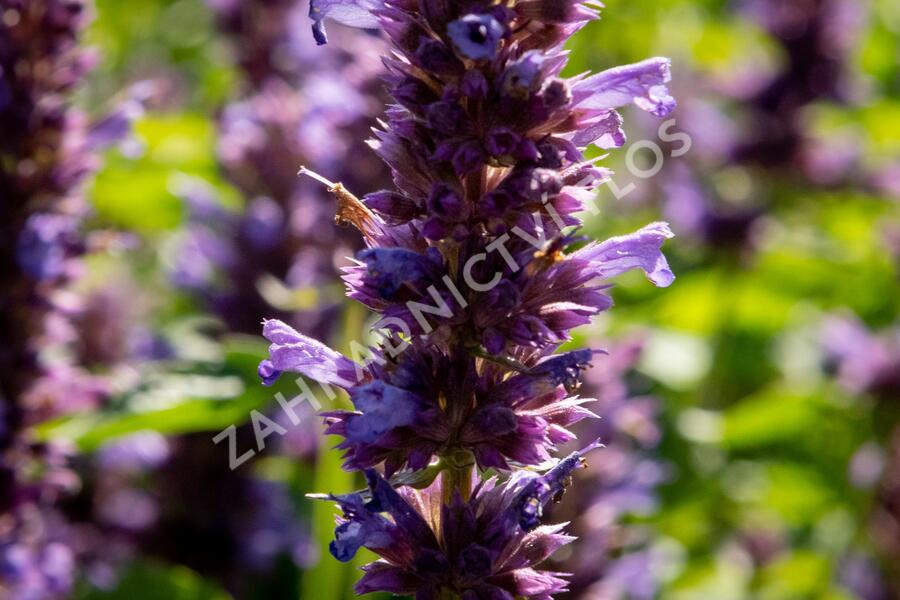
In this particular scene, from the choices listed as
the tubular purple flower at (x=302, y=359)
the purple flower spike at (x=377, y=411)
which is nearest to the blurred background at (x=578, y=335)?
the tubular purple flower at (x=302, y=359)

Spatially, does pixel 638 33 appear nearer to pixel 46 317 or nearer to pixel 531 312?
pixel 46 317

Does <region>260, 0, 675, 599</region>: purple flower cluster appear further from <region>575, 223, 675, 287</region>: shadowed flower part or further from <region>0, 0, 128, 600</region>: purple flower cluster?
<region>0, 0, 128, 600</region>: purple flower cluster

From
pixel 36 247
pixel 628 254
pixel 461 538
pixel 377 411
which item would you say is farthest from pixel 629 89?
pixel 36 247

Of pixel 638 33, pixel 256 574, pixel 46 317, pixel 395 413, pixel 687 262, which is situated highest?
pixel 395 413

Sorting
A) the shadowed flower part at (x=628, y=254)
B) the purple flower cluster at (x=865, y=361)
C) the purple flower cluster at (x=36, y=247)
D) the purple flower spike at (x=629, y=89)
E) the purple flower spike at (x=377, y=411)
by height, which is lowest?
the purple flower cluster at (x=865, y=361)

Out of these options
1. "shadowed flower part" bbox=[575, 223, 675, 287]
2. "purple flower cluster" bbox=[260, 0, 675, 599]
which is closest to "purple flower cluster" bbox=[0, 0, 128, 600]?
"purple flower cluster" bbox=[260, 0, 675, 599]

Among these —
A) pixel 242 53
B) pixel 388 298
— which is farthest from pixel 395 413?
pixel 242 53

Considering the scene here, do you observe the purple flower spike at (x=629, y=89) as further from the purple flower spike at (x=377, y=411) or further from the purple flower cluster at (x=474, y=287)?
the purple flower spike at (x=377, y=411)
